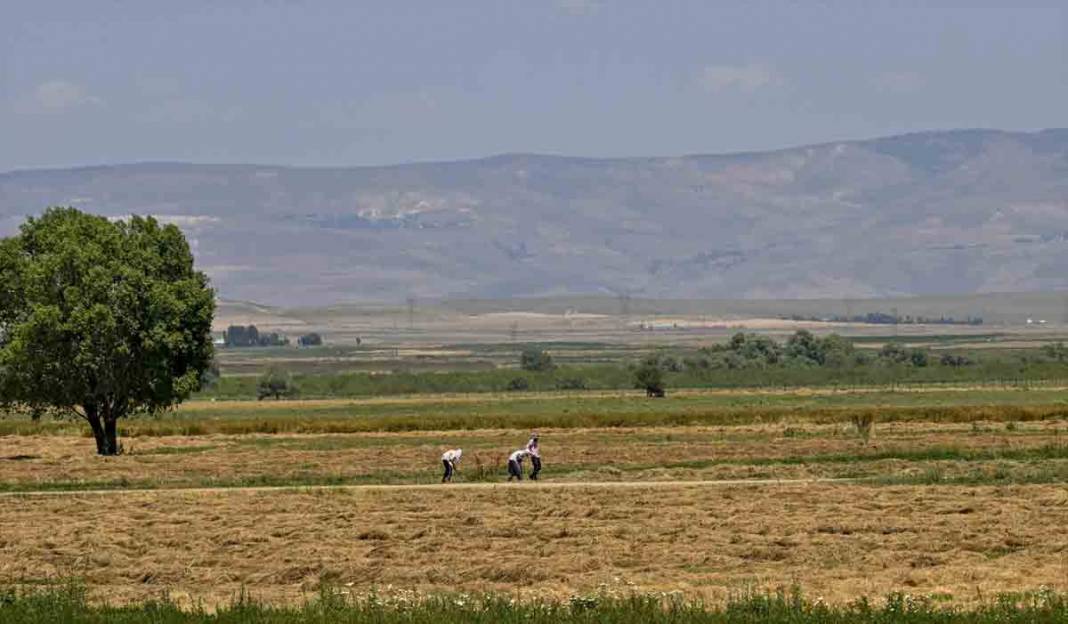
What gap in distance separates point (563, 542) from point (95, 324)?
36.0 metres

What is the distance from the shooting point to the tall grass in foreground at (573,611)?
26.5 meters

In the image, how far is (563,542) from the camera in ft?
119

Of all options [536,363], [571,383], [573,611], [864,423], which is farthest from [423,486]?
[536,363]

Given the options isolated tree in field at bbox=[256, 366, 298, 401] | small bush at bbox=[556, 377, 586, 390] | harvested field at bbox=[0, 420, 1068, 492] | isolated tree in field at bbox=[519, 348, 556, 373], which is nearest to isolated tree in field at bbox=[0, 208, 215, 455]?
harvested field at bbox=[0, 420, 1068, 492]

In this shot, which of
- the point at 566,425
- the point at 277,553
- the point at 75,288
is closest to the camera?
the point at 277,553

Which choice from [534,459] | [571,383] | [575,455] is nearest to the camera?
[534,459]

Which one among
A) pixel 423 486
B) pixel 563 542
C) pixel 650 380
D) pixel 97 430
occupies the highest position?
pixel 650 380

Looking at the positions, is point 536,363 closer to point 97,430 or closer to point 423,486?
point 97,430

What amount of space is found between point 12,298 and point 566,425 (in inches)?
945

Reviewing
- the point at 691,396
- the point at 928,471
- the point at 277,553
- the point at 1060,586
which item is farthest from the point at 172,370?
the point at 691,396

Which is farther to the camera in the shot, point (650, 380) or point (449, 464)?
point (650, 380)

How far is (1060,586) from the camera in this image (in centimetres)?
3039

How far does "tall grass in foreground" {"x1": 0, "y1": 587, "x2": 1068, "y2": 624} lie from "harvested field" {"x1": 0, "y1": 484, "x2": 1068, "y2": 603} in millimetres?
1699

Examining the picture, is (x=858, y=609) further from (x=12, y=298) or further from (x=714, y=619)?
(x=12, y=298)
